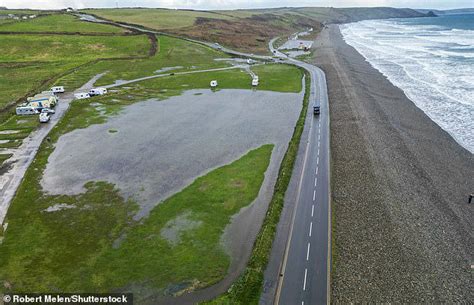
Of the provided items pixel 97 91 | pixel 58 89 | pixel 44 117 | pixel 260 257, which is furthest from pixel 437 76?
pixel 58 89

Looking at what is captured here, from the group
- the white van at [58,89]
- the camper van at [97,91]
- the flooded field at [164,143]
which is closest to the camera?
the flooded field at [164,143]

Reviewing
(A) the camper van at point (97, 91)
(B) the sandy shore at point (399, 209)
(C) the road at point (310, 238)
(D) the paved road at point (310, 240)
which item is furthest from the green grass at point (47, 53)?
(B) the sandy shore at point (399, 209)

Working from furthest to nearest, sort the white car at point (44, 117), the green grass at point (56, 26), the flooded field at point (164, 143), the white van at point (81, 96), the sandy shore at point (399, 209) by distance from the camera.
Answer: the green grass at point (56, 26) < the white van at point (81, 96) < the white car at point (44, 117) < the flooded field at point (164, 143) < the sandy shore at point (399, 209)

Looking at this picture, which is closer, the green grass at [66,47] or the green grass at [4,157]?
the green grass at [4,157]

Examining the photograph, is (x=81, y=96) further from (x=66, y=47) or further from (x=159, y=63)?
(x=66, y=47)

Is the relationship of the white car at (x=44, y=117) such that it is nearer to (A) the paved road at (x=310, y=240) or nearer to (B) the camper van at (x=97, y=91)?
(B) the camper van at (x=97, y=91)
